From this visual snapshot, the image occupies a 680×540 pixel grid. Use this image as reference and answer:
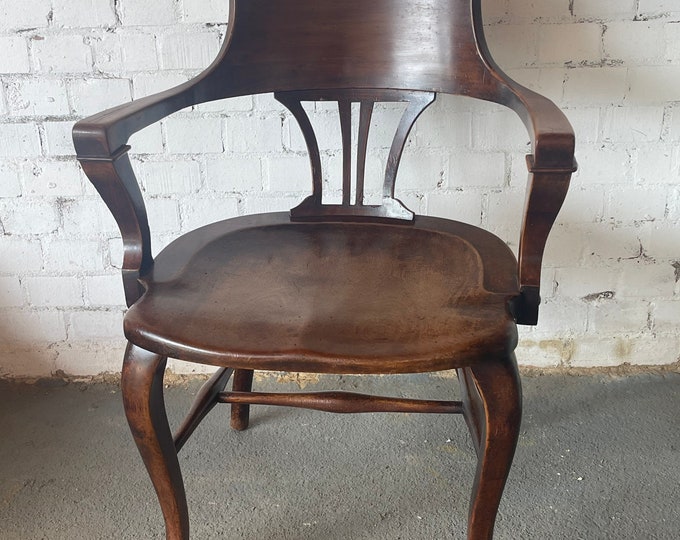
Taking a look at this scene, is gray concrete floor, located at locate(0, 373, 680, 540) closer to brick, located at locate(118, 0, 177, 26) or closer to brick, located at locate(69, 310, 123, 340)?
brick, located at locate(69, 310, 123, 340)

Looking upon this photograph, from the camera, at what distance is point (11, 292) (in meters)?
1.58


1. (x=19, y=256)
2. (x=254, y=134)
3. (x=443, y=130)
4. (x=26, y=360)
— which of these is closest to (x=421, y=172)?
(x=443, y=130)

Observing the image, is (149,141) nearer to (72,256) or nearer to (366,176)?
(72,256)

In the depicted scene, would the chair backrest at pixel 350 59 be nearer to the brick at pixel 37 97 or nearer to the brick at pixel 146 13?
the brick at pixel 146 13

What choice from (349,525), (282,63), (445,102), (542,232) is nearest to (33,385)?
(349,525)

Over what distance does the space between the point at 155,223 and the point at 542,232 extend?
897 millimetres

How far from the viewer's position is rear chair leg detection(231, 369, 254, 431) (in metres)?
1.39

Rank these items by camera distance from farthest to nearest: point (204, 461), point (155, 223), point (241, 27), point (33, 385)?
1. point (33, 385)
2. point (155, 223)
3. point (204, 461)
4. point (241, 27)

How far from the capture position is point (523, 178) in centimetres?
148

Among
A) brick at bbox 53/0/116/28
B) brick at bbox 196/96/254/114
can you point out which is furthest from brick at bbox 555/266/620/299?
brick at bbox 53/0/116/28

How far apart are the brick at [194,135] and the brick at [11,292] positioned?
1.56 ft

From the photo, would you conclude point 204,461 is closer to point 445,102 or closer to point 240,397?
point 240,397

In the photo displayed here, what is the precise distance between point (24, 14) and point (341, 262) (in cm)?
83

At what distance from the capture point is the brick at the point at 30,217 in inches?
59.1
